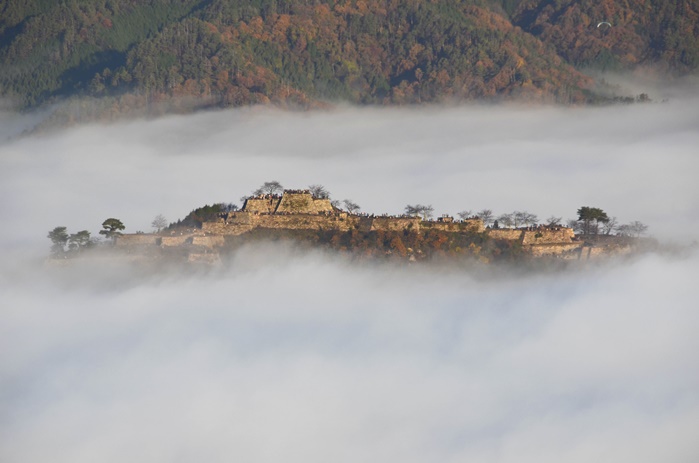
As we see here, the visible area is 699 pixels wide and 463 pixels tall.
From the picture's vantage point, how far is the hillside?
546ft

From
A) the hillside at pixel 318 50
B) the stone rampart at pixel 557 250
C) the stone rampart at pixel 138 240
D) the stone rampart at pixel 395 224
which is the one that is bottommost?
the stone rampart at pixel 138 240

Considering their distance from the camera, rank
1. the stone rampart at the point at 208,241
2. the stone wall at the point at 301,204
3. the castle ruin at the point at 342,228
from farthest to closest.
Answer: the stone wall at the point at 301,204, the castle ruin at the point at 342,228, the stone rampart at the point at 208,241

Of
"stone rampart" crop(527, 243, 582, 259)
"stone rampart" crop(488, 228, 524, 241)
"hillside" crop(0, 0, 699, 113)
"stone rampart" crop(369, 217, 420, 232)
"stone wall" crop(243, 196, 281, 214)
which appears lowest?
"stone rampart" crop(527, 243, 582, 259)

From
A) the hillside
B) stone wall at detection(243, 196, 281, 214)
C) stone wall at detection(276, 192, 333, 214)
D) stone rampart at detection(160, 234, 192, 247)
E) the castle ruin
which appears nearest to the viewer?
stone rampart at detection(160, 234, 192, 247)

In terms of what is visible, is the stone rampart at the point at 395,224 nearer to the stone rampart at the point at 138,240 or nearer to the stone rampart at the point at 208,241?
the stone rampart at the point at 208,241

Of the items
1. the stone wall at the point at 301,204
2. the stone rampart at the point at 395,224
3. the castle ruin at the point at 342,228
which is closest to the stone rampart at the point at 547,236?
the castle ruin at the point at 342,228

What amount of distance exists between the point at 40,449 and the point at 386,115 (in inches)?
2769

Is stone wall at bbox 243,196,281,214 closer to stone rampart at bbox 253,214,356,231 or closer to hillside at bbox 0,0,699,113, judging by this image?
stone rampart at bbox 253,214,356,231

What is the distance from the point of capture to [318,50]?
177500mm

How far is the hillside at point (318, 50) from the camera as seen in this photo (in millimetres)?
166500

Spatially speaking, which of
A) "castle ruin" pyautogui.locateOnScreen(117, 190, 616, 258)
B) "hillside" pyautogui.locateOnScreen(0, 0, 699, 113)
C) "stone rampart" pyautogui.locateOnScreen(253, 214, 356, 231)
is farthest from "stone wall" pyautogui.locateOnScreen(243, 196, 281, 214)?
"hillside" pyautogui.locateOnScreen(0, 0, 699, 113)

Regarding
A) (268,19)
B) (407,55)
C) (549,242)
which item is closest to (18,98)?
(268,19)

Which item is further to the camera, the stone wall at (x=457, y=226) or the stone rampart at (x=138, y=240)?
the stone wall at (x=457, y=226)

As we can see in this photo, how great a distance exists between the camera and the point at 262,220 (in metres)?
107
